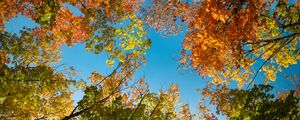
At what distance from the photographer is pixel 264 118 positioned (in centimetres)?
1270

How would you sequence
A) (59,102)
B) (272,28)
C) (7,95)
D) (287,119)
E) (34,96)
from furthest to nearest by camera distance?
(59,102) < (272,28) < (34,96) < (7,95) < (287,119)

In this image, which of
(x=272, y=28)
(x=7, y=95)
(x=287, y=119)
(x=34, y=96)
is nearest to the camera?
(x=287, y=119)

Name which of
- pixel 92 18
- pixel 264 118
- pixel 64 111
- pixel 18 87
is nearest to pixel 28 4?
pixel 92 18

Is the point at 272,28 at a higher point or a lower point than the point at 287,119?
higher

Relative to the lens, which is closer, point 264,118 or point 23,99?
point 264,118

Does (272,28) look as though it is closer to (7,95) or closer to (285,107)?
(285,107)

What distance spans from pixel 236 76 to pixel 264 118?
777cm

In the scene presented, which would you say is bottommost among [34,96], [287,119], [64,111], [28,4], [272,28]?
[287,119]

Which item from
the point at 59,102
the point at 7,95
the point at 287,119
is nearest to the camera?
the point at 287,119

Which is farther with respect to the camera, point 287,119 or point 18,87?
point 18,87

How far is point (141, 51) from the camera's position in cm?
1741

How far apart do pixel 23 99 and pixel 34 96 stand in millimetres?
654

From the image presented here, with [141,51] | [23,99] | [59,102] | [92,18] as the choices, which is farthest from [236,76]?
[23,99]

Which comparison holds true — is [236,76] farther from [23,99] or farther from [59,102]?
[23,99]
